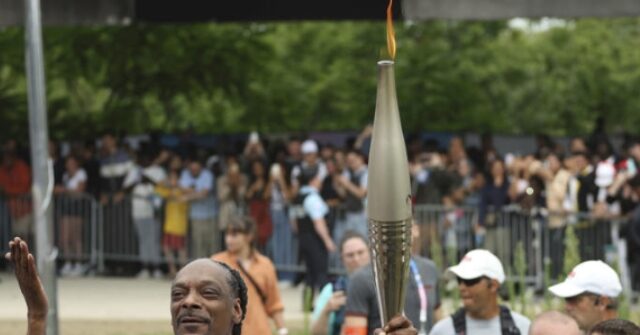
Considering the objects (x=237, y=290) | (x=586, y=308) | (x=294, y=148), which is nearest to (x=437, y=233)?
(x=294, y=148)

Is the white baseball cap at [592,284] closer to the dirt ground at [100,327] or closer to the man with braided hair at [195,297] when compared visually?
the man with braided hair at [195,297]

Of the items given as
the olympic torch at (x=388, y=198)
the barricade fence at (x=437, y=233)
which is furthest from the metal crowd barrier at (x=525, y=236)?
the olympic torch at (x=388, y=198)

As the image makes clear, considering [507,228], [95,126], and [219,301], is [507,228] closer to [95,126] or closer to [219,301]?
[95,126]

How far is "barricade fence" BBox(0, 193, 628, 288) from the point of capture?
19.1 m

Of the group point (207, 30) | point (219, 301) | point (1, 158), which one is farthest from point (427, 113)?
point (219, 301)

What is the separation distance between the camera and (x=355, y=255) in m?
11.0

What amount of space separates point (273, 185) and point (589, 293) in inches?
489

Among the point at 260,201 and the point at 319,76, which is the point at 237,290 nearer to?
the point at 260,201

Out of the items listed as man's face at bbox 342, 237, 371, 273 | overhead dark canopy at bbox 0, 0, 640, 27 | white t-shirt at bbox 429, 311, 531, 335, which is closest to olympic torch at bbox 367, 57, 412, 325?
white t-shirt at bbox 429, 311, 531, 335

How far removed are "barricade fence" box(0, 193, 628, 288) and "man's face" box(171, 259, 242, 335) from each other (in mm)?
11695

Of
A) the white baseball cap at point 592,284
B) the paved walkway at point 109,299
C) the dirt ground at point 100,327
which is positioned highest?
the white baseball cap at point 592,284

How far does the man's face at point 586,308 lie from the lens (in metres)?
8.75

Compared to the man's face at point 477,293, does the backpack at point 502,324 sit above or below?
below

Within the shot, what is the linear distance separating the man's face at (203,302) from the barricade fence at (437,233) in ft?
38.4
